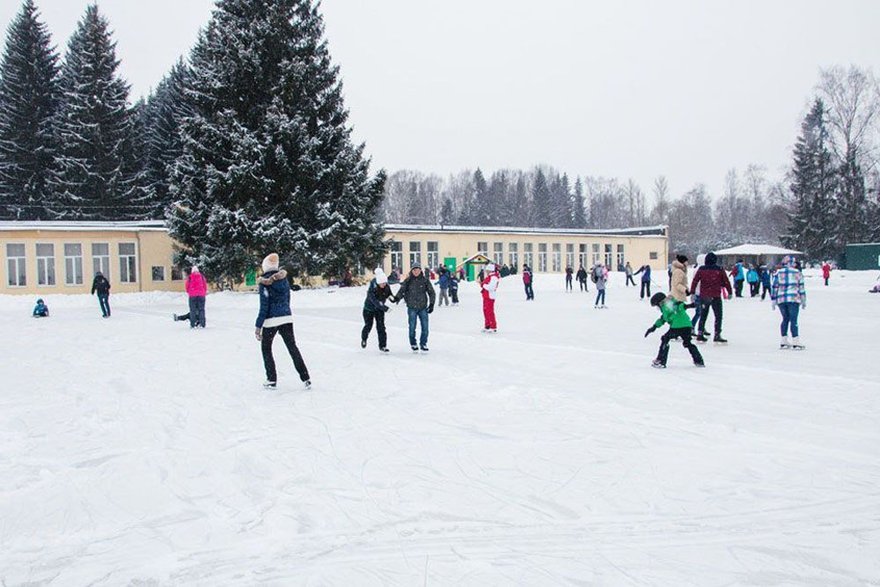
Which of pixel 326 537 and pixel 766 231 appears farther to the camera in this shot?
pixel 766 231

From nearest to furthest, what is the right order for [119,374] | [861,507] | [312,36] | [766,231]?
[861,507]
[119,374]
[312,36]
[766,231]

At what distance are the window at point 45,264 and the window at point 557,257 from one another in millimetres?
38931

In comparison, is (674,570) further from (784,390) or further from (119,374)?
(119,374)

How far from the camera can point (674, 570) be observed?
3.33 meters

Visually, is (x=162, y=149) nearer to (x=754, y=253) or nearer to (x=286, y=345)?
(x=286, y=345)

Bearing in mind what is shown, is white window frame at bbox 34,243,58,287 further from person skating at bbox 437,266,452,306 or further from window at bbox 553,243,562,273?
window at bbox 553,243,562,273

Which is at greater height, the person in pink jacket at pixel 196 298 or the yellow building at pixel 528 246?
the yellow building at pixel 528 246

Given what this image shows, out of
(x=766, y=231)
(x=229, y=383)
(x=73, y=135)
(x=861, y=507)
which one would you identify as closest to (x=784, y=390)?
(x=861, y=507)

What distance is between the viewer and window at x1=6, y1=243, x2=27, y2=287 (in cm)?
3519

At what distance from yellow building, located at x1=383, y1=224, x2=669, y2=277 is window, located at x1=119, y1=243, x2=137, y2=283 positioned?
15806 millimetres

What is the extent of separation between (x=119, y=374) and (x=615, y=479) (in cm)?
785

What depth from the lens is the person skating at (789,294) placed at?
432 inches

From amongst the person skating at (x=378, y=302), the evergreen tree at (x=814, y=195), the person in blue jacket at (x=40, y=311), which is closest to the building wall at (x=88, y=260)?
the person in blue jacket at (x=40, y=311)

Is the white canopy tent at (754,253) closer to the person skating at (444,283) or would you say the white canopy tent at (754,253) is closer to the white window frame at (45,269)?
the person skating at (444,283)
